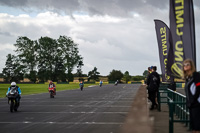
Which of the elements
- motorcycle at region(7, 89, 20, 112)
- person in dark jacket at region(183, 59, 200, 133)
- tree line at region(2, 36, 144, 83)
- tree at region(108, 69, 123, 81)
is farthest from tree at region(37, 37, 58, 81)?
person in dark jacket at region(183, 59, 200, 133)

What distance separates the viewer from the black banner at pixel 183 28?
924 cm

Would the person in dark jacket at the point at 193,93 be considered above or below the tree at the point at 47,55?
below

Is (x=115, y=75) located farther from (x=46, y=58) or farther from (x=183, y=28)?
(x=183, y=28)

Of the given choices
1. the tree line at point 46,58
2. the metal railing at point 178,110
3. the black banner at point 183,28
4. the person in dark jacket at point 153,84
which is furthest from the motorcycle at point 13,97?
the tree line at point 46,58

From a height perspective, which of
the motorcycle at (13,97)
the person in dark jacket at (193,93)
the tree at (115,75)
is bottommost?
the motorcycle at (13,97)

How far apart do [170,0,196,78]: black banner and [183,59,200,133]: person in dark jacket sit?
4.95 meters

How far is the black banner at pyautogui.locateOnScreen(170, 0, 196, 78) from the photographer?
9.24m

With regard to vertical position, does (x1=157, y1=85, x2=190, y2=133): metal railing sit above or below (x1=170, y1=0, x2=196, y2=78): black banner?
below

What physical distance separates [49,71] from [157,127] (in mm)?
96843

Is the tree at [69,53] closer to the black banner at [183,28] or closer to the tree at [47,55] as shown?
the tree at [47,55]

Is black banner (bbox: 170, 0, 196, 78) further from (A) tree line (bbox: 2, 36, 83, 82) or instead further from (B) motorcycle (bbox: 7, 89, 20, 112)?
(A) tree line (bbox: 2, 36, 83, 82)

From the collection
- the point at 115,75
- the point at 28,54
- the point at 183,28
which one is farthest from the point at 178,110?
the point at 115,75

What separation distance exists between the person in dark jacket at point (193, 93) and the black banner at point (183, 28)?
16.2 ft

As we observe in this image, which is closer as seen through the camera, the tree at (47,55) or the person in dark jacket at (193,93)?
the person in dark jacket at (193,93)
